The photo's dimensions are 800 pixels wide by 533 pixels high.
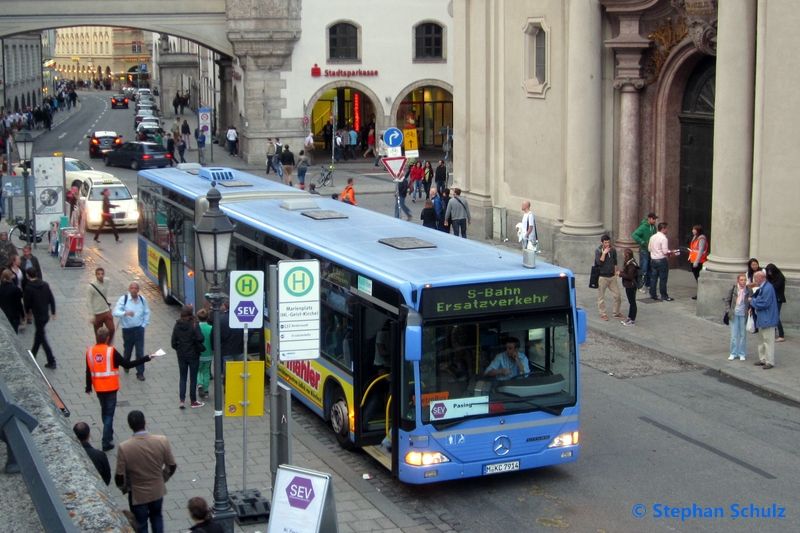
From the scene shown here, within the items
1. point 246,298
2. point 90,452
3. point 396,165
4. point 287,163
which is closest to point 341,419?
point 246,298

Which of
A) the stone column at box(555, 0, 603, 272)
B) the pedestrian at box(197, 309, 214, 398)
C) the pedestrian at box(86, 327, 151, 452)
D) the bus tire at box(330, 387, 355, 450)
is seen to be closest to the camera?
the bus tire at box(330, 387, 355, 450)

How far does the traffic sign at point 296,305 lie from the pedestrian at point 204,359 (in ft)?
15.8

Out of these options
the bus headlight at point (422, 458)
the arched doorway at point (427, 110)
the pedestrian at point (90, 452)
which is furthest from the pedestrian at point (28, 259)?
the arched doorway at point (427, 110)

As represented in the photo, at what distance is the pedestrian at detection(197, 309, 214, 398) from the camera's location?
48.2ft

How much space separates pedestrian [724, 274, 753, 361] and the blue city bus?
5.59m

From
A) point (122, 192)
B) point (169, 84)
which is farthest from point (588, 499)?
point (169, 84)

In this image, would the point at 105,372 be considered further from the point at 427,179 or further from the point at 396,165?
the point at 427,179

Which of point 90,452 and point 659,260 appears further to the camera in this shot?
point 659,260

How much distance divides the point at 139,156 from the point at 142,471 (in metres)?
40.9

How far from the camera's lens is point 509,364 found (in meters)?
10.9

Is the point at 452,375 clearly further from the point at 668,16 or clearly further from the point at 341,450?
the point at 668,16

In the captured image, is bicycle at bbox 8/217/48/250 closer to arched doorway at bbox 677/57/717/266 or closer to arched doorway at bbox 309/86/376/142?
arched doorway at bbox 677/57/717/266

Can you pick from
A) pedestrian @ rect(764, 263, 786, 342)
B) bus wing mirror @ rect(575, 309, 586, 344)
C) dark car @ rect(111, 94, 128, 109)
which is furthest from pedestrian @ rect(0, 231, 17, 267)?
dark car @ rect(111, 94, 128, 109)

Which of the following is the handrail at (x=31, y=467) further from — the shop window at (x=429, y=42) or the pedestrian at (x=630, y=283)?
the shop window at (x=429, y=42)
